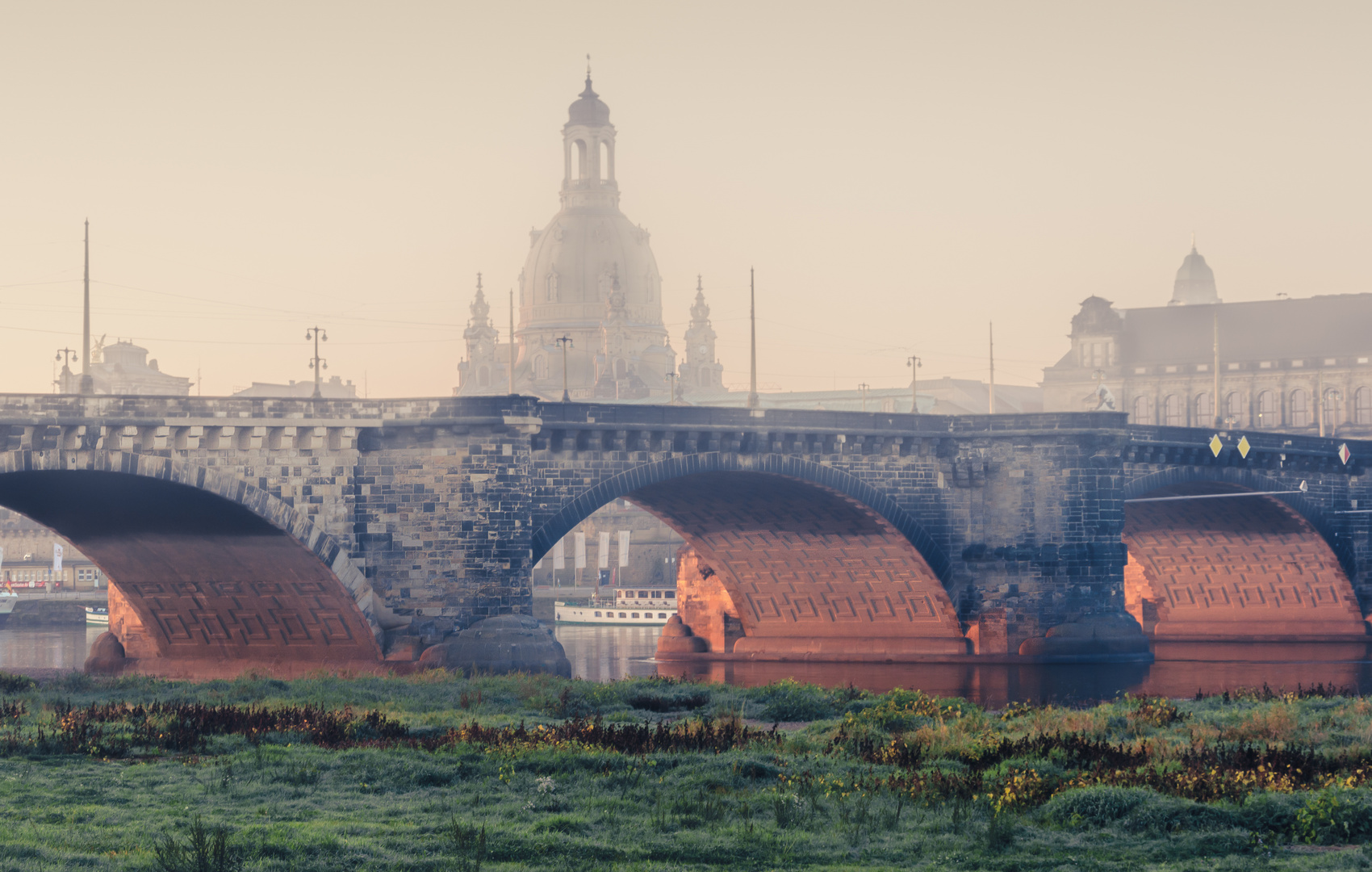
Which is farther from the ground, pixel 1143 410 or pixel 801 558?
pixel 1143 410

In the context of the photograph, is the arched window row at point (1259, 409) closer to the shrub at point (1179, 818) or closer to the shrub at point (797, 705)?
the shrub at point (797, 705)

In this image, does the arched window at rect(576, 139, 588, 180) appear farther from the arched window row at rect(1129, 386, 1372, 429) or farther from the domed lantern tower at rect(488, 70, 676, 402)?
the arched window row at rect(1129, 386, 1372, 429)

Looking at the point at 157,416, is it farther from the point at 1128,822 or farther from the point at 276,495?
the point at 1128,822

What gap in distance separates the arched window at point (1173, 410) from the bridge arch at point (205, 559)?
118260mm

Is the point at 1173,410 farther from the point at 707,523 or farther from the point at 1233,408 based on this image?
the point at 707,523

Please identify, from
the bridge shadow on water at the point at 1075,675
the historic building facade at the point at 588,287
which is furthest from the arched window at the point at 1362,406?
the bridge shadow on water at the point at 1075,675

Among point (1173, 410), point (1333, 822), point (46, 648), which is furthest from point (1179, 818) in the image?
point (1173, 410)

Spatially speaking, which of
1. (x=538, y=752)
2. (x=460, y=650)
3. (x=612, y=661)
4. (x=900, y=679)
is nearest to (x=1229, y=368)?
(x=612, y=661)

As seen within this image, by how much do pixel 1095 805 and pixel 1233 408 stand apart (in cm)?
13881

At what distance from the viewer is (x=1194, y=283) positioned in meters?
192

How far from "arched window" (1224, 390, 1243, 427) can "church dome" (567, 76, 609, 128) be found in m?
78.8

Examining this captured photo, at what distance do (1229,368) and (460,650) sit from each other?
12040cm

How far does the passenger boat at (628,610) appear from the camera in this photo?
350 feet

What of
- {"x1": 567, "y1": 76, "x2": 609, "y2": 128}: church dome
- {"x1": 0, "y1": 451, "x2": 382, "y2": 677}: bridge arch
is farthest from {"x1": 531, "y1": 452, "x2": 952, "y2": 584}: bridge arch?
{"x1": 567, "y1": 76, "x2": 609, "y2": 128}: church dome
